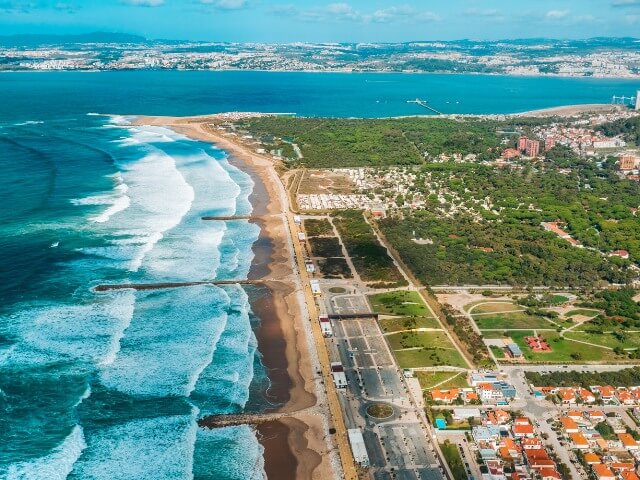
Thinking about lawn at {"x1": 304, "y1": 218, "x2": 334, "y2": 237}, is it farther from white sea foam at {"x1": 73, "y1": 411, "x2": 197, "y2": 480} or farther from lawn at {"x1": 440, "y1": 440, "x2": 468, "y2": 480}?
lawn at {"x1": 440, "y1": 440, "x2": 468, "y2": 480}

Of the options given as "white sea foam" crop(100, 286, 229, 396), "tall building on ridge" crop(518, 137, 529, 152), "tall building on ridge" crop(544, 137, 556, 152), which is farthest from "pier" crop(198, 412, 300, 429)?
"tall building on ridge" crop(544, 137, 556, 152)

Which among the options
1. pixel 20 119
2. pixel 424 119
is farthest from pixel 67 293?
pixel 424 119

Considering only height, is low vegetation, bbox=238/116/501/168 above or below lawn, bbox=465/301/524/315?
below

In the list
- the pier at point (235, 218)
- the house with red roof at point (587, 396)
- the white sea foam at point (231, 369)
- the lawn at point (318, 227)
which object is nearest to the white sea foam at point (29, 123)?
the pier at point (235, 218)

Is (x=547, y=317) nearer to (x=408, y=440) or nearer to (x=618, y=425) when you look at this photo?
(x=618, y=425)

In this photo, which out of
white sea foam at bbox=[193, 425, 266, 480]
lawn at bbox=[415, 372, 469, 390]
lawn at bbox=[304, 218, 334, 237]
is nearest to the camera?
white sea foam at bbox=[193, 425, 266, 480]

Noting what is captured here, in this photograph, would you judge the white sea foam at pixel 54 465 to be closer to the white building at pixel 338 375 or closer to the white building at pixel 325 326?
the white building at pixel 338 375
